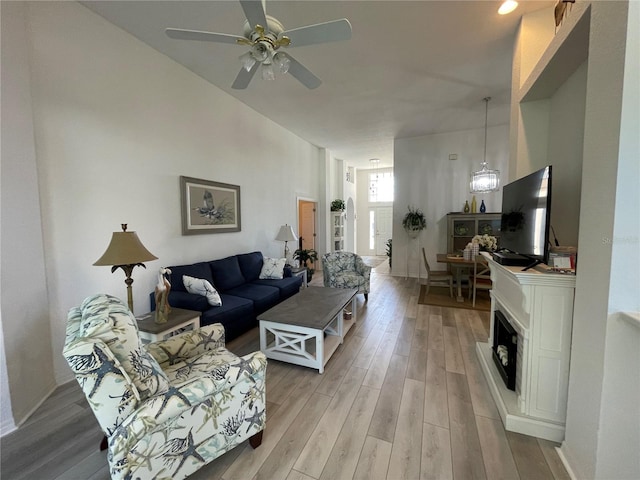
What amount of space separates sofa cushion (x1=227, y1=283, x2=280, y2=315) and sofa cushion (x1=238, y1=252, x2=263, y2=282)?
0.83 ft

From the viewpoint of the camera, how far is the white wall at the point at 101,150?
2096mm

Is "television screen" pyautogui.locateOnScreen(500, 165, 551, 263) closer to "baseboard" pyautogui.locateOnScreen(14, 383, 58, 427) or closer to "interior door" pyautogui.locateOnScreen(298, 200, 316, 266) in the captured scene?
"baseboard" pyautogui.locateOnScreen(14, 383, 58, 427)

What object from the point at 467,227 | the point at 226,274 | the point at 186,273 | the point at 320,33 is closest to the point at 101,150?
the point at 186,273

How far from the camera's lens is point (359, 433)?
67.4 inches

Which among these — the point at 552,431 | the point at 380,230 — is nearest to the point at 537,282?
the point at 552,431

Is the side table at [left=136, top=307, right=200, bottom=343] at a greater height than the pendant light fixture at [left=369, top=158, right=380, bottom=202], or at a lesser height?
lesser

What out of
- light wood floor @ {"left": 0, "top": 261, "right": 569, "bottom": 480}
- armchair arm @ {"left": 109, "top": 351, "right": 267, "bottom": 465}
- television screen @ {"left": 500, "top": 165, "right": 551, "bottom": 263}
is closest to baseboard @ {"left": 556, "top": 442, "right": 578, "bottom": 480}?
light wood floor @ {"left": 0, "top": 261, "right": 569, "bottom": 480}

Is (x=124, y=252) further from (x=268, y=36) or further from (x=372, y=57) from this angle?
(x=372, y=57)

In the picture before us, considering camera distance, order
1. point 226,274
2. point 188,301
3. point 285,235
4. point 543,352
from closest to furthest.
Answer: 1. point 543,352
2. point 188,301
3. point 226,274
4. point 285,235

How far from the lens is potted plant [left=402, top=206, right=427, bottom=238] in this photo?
6.07 m

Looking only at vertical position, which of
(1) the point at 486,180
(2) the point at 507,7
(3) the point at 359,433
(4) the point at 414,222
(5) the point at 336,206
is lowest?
(3) the point at 359,433

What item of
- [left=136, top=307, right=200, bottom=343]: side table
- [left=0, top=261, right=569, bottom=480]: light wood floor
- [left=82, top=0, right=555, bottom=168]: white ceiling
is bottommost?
[left=0, top=261, right=569, bottom=480]: light wood floor

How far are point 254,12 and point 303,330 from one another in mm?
2358

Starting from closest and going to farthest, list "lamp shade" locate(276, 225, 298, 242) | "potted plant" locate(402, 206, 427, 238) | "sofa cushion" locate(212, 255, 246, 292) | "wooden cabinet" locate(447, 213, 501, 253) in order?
"sofa cushion" locate(212, 255, 246, 292) → "lamp shade" locate(276, 225, 298, 242) → "wooden cabinet" locate(447, 213, 501, 253) → "potted plant" locate(402, 206, 427, 238)
